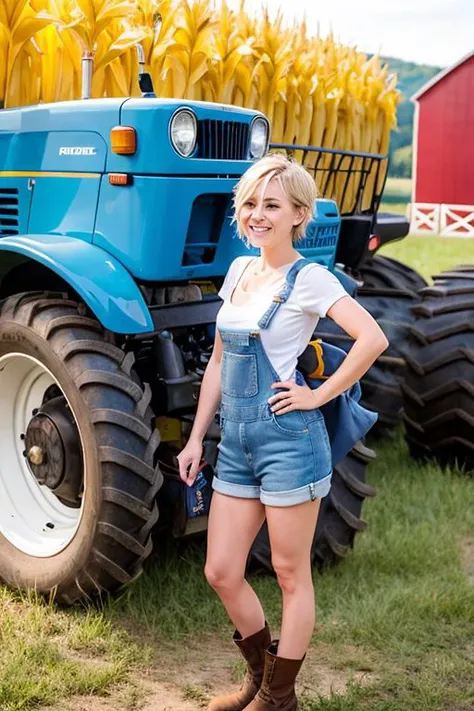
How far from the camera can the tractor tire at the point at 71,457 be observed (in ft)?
10.6

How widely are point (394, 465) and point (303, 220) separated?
9.85 feet

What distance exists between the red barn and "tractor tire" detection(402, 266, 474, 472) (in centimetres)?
1697

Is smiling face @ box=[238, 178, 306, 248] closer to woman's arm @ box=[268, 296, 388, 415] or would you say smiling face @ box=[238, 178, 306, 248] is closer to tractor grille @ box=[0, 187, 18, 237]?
woman's arm @ box=[268, 296, 388, 415]

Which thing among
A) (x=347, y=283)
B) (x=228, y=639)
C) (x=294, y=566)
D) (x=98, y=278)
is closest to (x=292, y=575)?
(x=294, y=566)

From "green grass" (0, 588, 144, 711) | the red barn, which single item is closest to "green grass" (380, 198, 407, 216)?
the red barn

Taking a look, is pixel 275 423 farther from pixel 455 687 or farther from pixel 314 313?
pixel 455 687

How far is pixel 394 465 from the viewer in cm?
547

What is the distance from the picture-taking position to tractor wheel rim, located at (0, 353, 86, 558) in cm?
369

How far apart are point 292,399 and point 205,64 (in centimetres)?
291

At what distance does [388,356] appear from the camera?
5.46 metres

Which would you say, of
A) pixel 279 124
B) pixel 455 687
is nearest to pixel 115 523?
pixel 455 687

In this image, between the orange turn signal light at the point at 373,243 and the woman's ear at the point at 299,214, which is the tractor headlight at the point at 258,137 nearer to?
the woman's ear at the point at 299,214

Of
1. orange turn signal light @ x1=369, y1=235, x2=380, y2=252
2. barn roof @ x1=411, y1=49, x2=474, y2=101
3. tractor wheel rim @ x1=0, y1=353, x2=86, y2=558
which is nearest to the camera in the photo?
tractor wheel rim @ x1=0, y1=353, x2=86, y2=558

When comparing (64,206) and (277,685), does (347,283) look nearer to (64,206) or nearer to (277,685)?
(64,206)
